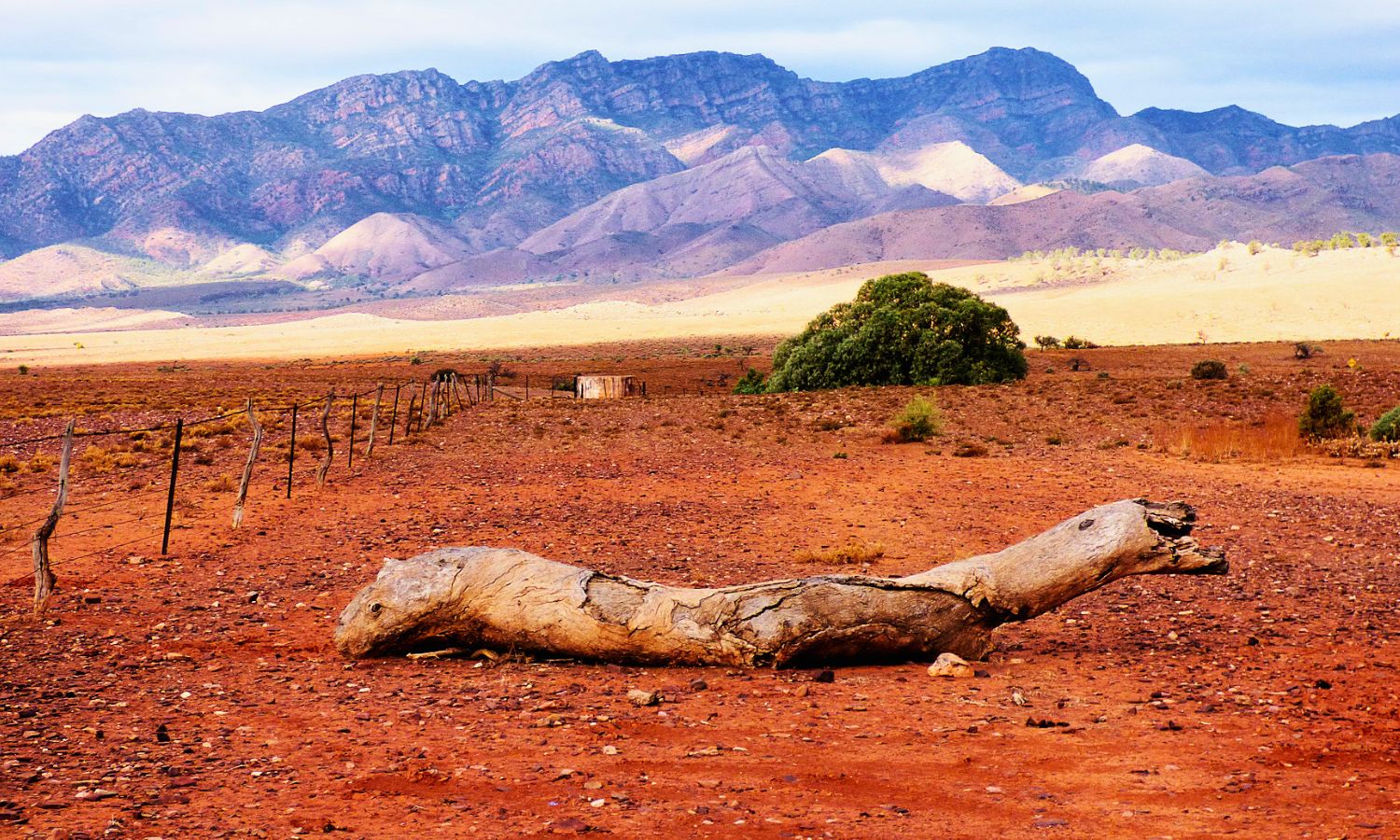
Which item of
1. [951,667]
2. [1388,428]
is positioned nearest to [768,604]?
[951,667]

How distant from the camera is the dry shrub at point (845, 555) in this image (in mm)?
14109

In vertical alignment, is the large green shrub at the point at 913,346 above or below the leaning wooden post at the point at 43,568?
above

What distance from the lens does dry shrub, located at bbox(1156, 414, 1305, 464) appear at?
75.8 ft

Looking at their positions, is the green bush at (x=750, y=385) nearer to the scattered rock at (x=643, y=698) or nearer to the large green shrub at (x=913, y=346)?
the large green shrub at (x=913, y=346)

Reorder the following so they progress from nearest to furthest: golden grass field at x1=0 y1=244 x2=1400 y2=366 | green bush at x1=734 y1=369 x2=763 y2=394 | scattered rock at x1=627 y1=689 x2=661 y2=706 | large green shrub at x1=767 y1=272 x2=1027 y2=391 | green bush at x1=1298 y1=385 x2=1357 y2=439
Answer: scattered rock at x1=627 y1=689 x2=661 y2=706 → green bush at x1=1298 y1=385 x2=1357 y2=439 → large green shrub at x1=767 y1=272 x2=1027 y2=391 → green bush at x1=734 y1=369 x2=763 y2=394 → golden grass field at x1=0 y1=244 x2=1400 y2=366

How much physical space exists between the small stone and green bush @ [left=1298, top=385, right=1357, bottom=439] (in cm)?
1853

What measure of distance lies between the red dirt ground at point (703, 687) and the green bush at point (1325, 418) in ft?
9.03

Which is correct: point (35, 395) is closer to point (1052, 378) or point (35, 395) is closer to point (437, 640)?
point (1052, 378)

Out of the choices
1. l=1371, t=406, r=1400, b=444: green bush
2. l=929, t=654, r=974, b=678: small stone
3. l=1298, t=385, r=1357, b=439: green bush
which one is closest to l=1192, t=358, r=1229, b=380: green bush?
l=1298, t=385, r=1357, b=439: green bush

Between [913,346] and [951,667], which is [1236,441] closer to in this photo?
[913,346]

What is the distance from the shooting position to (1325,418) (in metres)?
24.9

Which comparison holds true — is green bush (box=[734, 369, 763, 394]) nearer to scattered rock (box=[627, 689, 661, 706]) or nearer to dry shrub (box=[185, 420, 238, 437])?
dry shrub (box=[185, 420, 238, 437])

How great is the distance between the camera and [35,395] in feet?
173

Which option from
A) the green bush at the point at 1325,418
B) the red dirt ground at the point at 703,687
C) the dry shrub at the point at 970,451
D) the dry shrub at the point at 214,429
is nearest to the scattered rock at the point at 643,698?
the red dirt ground at the point at 703,687
